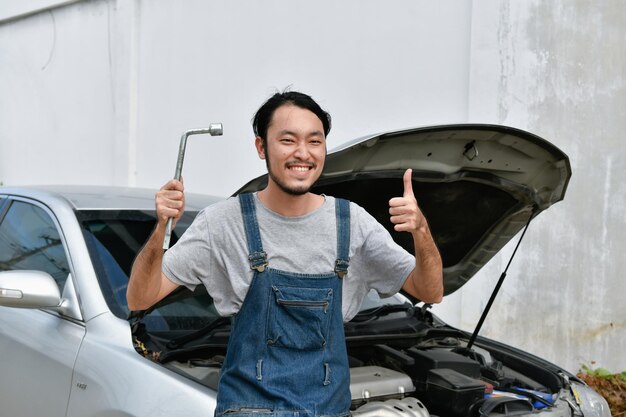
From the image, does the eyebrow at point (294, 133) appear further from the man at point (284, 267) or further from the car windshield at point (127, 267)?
the car windshield at point (127, 267)

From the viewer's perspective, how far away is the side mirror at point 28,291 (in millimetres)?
3006

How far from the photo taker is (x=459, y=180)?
10.3 ft

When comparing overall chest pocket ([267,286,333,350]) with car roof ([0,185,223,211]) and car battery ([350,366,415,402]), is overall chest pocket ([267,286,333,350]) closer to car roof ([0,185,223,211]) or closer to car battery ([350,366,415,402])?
car battery ([350,366,415,402])

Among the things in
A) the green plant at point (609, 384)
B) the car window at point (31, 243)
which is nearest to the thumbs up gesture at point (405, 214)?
the car window at point (31, 243)


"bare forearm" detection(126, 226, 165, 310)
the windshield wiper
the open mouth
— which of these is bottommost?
the windshield wiper

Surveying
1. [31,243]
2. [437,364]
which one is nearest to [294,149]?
[437,364]

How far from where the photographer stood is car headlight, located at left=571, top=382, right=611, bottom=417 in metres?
3.03

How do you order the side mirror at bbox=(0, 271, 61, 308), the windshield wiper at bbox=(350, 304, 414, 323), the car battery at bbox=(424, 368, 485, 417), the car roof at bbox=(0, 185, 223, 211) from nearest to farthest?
the car battery at bbox=(424, 368, 485, 417), the side mirror at bbox=(0, 271, 61, 308), the windshield wiper at bbox=(350, 304, 414, 323), the car roof at bbox=(0, 185, 223, 211)

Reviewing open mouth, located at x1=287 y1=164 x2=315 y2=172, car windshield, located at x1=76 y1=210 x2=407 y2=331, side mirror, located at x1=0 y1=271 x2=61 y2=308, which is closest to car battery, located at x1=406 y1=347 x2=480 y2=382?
car windshield, located at x1=76 y1=210 x2=407 y2=331

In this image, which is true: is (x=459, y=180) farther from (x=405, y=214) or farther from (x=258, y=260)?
(x=258, y=260)

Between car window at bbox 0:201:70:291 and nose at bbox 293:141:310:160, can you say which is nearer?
nose at bbox 293:141:310:160

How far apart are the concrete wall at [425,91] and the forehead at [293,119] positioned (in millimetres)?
4099

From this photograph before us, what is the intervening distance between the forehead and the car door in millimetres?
1404

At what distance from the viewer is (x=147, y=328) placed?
304 cm
